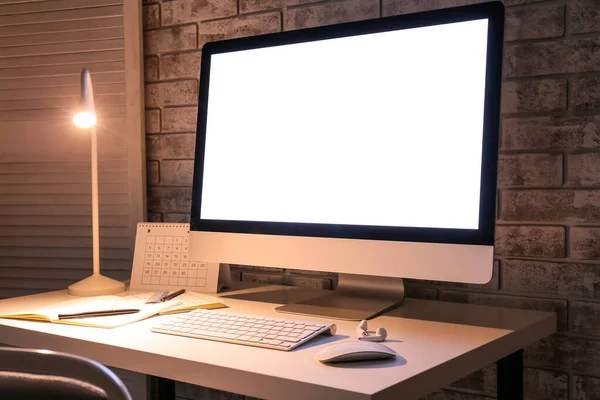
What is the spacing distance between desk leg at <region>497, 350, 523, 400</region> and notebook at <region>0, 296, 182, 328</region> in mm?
660

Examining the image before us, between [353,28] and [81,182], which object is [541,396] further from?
[81,182]

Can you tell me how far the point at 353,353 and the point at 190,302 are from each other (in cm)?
61

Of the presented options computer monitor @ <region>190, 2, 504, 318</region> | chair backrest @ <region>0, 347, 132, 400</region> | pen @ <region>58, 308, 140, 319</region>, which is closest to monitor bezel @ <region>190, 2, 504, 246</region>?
computer monitor @ <region>190, 2, 504, 318</region>

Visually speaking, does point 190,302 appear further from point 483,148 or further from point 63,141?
point 63,141

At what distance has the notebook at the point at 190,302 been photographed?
53.9 inches

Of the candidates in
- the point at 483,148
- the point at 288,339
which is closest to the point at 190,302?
the point at 288,339

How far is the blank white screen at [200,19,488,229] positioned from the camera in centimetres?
119

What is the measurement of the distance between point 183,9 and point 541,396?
55.6 inches

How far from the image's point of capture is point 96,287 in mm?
1612

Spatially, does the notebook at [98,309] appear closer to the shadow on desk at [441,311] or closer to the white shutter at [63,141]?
the shadow on desk at [441,311]

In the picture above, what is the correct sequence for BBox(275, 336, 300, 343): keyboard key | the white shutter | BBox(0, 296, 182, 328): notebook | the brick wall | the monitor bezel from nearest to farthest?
BBox(275, 336, 300, 343): keyboard key
the monitor bezel
BBox(0, 296, 182, 328): notebook
the brick wall
the white shutter

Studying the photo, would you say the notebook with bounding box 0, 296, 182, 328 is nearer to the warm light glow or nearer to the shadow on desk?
the shadow on desk

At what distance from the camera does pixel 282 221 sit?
137 cm

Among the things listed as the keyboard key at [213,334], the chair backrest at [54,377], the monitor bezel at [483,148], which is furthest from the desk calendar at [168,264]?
the chair backrest at [54,377]
